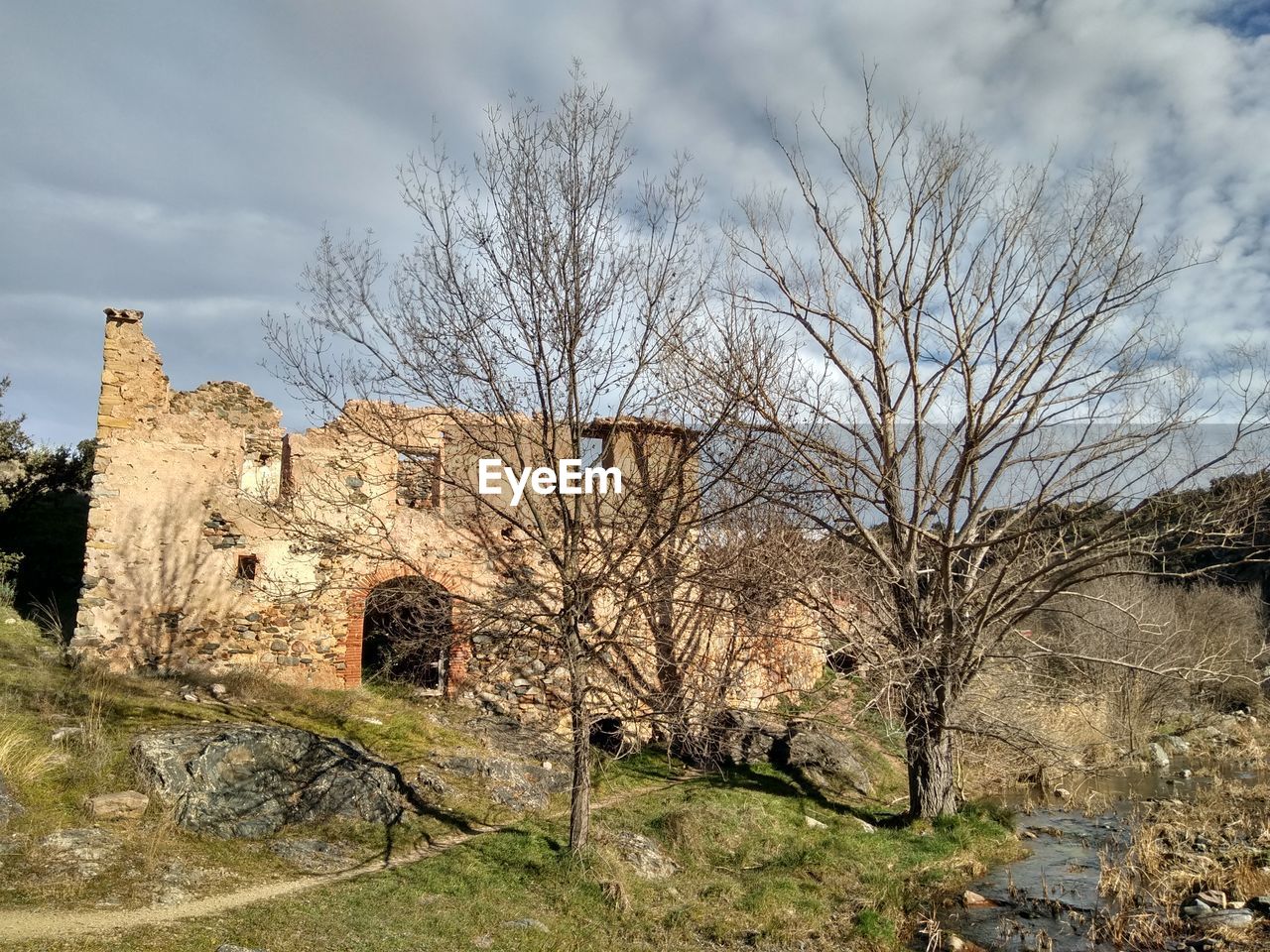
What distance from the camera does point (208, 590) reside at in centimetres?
1191

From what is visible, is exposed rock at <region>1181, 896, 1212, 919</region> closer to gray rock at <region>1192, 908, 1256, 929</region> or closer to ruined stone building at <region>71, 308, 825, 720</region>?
gray rock at <region>1192, 908, 1256, 929</region>

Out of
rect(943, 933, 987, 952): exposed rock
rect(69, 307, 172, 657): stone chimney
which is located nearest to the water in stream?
rect(943, 933, 987, 952): exposed rock

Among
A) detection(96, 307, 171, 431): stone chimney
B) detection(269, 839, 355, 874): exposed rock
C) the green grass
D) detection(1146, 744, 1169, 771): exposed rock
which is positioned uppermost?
detection(96, 307, 171, 431): stone chimney

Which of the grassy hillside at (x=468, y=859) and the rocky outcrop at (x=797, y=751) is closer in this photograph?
the grassy hillside at (x=468, y=859)

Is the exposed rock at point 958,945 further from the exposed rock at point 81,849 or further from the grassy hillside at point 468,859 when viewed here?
the exposed rock at point 81,849

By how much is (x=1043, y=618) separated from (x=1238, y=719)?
5663 millimetres

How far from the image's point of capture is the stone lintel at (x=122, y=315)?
1179 centimetres

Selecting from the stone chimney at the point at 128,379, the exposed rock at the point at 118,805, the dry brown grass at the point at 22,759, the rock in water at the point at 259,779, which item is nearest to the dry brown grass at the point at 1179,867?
the rock in water at the point at 259,779

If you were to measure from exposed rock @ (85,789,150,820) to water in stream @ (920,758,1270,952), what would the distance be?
6980 mm

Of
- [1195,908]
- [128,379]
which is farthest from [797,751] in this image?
[128,379]

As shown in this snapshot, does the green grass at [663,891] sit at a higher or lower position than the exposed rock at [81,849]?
lower

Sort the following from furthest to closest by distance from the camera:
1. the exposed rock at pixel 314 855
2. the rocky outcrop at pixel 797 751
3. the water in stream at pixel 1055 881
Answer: the rocky outcrop at pixel 797 751 → the water in stream at pixel 1055 881 → the exposed rock at pixel 314 855

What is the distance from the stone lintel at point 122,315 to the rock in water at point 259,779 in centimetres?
648

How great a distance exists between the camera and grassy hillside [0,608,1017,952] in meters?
6.17
